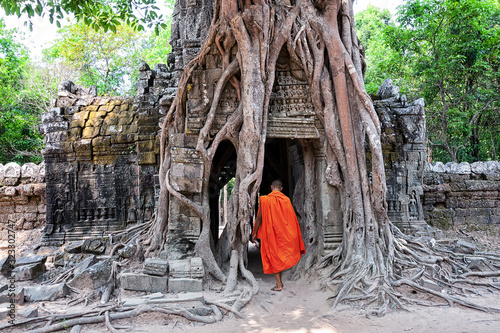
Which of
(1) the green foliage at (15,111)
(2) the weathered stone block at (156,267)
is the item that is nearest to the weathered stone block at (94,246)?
(2) the weathered stone block at (156,267)

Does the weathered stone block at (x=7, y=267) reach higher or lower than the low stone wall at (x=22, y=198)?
lower

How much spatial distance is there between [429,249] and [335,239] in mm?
1254

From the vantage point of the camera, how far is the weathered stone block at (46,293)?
12.5ft

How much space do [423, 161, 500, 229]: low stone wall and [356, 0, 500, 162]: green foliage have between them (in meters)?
2.33

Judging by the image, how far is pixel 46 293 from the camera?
3.88 metres

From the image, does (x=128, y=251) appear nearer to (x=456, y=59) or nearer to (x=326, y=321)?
(x=326, y=321)

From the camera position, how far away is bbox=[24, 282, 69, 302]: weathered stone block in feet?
12.5

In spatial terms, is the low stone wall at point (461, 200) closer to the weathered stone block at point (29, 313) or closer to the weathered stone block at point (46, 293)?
the weathered stone block at point (46, 293)

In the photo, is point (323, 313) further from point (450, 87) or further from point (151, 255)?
point (450, 87)

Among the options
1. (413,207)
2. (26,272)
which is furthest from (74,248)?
(413,207)

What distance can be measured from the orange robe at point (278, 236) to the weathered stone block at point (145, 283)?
1221 mm

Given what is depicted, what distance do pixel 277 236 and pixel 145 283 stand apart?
163cm

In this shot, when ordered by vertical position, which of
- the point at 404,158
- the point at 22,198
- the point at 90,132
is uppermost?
the point at 90,132

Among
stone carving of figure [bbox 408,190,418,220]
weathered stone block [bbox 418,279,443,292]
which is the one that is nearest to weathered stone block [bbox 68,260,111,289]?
weathered stone block [bbox 418,279,443,292]
